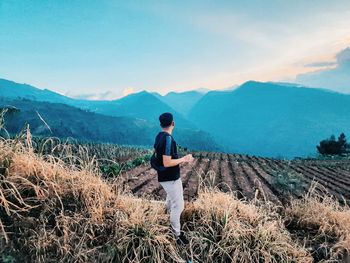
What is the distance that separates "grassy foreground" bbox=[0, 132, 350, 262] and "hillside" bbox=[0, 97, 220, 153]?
118247mm

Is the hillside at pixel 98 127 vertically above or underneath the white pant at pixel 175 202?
underneath

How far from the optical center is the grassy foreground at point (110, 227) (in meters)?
4.34

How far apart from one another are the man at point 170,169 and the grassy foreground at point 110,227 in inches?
8.6

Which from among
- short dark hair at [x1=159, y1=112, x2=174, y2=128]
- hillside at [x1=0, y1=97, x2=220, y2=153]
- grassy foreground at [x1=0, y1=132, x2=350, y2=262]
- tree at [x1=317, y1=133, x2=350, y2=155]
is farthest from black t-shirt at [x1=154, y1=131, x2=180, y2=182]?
hillside at [x1=0, y1=97, x2=220, y2=153]

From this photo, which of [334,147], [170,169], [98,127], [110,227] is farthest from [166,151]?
[98,127]

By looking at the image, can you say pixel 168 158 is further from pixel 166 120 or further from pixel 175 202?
pixel 175 202

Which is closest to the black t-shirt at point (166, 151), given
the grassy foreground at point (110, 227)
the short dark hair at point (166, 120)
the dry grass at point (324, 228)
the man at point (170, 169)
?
the man at point (170, 169)

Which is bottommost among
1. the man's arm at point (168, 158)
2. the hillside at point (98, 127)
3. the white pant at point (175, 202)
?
the hillside at point (98, 127)

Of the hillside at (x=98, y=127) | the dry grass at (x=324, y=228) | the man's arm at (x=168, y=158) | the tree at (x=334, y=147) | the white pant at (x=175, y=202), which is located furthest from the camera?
the hillside at (x=98, y=127)

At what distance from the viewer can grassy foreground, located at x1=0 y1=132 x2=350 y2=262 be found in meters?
4.34

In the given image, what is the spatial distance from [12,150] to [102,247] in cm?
185

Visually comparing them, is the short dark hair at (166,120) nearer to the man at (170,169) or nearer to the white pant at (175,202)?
the man at (170,169)

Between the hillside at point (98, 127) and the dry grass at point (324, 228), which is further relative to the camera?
the hillside at point (98, 127)

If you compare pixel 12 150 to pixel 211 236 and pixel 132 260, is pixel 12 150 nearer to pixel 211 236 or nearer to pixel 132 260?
pixel 132 260
